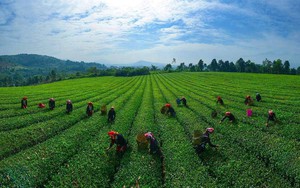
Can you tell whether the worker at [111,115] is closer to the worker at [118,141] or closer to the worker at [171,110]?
the worker at [171,110]

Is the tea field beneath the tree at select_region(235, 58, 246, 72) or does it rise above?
beneath

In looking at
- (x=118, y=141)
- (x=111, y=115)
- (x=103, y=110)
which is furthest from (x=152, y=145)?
(x=103, y=110)

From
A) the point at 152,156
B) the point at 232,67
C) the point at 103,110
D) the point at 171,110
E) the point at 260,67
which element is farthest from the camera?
the point at 232,67

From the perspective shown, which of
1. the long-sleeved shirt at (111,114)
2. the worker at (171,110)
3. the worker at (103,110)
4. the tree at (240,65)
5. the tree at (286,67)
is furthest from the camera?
the tree at (240,65)

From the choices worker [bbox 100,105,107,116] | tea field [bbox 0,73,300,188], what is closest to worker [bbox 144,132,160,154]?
tea field [bbox 0,73,300,188]

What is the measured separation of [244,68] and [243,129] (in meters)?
165

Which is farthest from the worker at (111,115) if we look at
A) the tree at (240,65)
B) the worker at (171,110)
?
the tree at (240,65)

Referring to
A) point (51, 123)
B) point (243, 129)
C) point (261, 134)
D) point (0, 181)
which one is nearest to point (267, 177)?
point (261, 134)

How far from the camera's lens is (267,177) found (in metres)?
14.4

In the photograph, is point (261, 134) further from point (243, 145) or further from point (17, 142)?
point (17, 142)

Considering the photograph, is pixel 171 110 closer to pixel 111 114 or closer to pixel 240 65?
pixel 111 114

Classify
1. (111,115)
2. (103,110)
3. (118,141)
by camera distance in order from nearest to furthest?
(118,141) < (111,115) < (103,110)

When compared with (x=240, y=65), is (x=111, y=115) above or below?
below

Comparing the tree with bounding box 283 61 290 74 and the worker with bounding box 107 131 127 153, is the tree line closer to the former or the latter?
the tree with bounding box 283 61 290 74
